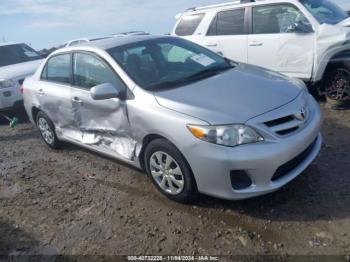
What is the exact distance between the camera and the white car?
7.92 m

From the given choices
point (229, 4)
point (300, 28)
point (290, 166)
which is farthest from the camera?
point (229, 4)

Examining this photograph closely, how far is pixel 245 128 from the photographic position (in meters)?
3.17

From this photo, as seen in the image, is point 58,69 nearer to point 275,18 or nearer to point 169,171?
point 169,171

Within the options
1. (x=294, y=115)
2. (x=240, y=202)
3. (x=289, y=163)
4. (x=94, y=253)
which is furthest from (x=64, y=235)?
(x=294, y=115)

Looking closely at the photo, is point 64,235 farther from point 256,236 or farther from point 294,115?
point 294,115

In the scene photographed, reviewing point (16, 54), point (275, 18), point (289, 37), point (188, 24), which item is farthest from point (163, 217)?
point (16, 54)

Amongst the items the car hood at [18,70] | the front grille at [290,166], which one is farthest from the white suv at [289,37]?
the car hood at [18,70]

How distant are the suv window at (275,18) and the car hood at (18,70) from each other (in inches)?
197

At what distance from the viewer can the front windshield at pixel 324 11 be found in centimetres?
603

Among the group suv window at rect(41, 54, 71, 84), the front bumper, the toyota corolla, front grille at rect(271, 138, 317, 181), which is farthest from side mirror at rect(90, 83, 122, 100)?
front grille at rect(271, 138, 317, 181)

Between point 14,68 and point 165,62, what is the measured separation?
5.51 meters

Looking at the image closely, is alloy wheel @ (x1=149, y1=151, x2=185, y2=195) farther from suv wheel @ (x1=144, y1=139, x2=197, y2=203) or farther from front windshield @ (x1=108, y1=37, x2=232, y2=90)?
front windshield @ (x1=108, y1=37, x2=232, y2=90)

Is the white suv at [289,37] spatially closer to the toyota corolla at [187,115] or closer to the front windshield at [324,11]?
the front windshield at [324,11]

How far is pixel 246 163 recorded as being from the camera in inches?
123
